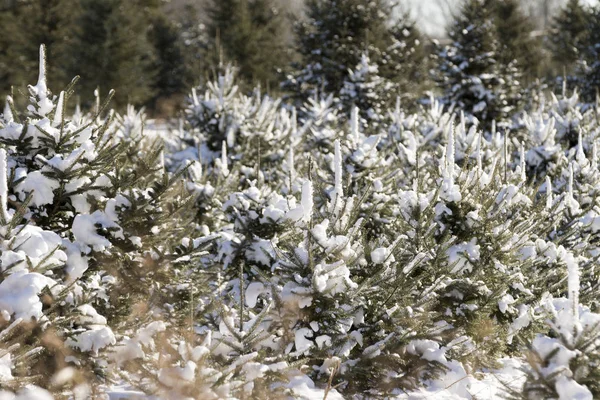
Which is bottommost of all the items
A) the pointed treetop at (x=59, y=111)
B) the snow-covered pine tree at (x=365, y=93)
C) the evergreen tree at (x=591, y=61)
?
the pointed treetop at (x=59, y=111)

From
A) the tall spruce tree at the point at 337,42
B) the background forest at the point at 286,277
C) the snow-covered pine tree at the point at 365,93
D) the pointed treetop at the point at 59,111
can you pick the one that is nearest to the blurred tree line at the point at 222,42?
the tall spruce tree at the point at 337,42

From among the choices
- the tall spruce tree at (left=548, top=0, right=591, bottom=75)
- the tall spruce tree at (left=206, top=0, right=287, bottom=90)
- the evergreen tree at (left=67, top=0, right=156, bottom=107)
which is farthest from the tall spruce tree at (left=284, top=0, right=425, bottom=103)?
the tall spruce tree at (left=548, top=0, right=591, bottom=75)

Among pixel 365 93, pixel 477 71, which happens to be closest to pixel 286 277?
pixel 365 93

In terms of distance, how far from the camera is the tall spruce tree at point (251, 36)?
966 inches

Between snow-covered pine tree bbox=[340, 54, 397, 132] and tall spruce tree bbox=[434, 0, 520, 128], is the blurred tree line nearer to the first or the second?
tall spruce tree bbox=[434, 0, 520, 128]

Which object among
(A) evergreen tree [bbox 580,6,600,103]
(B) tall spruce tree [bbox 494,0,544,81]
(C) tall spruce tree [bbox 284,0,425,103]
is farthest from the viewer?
(B) tall spruce tree [bbox 494,0,544,81]

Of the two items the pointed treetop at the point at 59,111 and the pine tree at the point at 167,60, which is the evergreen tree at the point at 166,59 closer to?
the pine tree at the point at 167,60

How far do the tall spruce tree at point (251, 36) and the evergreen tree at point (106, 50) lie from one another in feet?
13.7

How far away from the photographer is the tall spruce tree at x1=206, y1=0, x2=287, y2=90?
80.5ft

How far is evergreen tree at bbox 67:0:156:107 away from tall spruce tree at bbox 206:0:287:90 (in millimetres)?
4189

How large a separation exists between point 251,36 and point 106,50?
737 centimetres

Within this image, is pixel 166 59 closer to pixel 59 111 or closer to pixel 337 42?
pixel 337 42

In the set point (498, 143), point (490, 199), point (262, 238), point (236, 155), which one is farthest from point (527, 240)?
point (236, 155)

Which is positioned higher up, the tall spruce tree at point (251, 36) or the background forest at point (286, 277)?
the tall spruce tree at point (251, 36)
